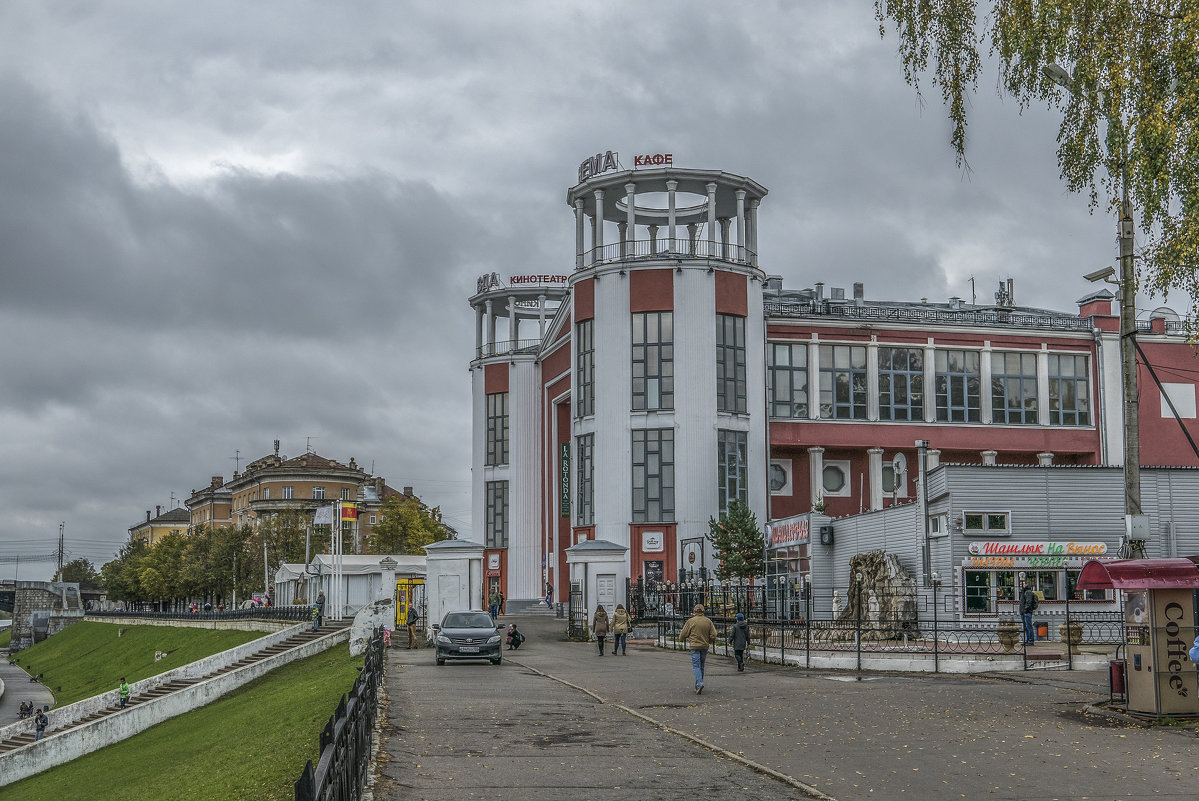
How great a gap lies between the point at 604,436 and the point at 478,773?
48.8m

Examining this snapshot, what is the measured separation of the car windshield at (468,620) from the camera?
32.9m

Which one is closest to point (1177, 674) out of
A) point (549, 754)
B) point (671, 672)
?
point (549, 754)

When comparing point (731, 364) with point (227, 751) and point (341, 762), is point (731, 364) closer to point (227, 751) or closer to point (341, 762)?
point (227, 751)

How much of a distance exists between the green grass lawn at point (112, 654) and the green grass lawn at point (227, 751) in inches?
1011

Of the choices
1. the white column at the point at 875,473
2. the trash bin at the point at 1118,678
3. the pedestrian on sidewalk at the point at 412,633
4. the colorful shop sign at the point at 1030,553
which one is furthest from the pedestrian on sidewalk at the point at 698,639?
the white column at the point at 875,473

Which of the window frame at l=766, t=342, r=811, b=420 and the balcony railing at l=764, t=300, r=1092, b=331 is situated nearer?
the window frame at l=766, t=342, r=811, b=420

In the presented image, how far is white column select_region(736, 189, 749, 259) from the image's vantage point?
208 feet

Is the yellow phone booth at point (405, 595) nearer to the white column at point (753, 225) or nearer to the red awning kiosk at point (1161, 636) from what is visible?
the white column at point (753, 225)

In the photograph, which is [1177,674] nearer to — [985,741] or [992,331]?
[985,741]

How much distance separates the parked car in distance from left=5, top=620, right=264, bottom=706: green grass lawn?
37.3 m

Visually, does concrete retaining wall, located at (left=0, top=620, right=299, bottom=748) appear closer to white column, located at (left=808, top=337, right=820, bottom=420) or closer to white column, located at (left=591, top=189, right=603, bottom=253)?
white column, located at (left=591, top=189, right=603, bottom=253)

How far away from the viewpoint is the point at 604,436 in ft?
203

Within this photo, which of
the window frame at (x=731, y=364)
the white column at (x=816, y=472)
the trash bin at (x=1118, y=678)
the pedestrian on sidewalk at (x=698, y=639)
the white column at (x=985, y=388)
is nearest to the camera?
the trash bin at (x=1118, y=678)

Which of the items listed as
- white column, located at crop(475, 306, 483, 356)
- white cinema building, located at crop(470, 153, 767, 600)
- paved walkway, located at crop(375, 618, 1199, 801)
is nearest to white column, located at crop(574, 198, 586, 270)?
white cinema building, located at crop(470, 153, 767, 600)
